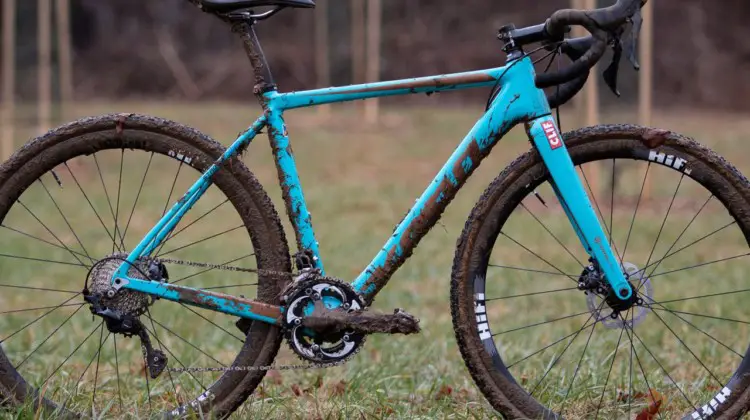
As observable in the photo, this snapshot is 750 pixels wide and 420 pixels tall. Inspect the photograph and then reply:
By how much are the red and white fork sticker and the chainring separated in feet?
2.17

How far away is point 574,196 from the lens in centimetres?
290

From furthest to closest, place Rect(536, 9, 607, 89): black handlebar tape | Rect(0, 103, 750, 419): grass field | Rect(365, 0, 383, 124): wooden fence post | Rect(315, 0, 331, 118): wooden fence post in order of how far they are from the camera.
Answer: Rect(315, 0, 331, 118): wooden fence post < Rect(365, 0, 383, 124): wooden fence post < Rect(0, 103, 750, 419): grass field < Rect(536, 9, 607, 89): black handlebar tape

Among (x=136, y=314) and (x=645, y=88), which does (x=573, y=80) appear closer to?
Answer: (x=136, y=314)

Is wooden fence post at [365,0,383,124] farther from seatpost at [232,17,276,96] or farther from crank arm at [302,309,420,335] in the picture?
crank arm at [302,309,420,335]

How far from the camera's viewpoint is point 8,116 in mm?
12070

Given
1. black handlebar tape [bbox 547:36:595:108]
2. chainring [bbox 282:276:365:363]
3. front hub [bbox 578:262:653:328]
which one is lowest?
chainring [bbox 282:276:365:363]

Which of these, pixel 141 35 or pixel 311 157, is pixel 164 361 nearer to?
pixel 311 157

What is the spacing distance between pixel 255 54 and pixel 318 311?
0.72 meters

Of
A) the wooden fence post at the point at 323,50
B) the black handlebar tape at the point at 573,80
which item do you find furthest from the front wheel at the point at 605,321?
the wooden fence post at the point at 323,50

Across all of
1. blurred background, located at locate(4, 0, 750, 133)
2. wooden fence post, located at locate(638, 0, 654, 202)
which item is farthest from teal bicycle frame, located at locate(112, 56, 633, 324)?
blurred background, located at locate(4, 0, 750, 133)

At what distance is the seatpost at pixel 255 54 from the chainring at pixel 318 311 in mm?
541

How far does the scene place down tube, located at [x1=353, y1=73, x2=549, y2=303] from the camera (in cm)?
291

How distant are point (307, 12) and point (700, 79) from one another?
564cm

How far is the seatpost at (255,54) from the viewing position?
2.94 meters
